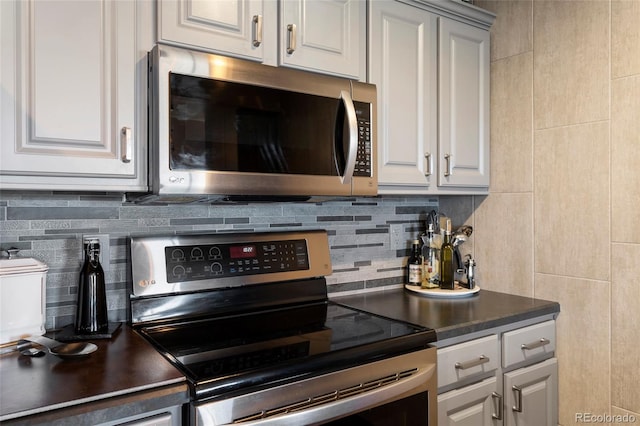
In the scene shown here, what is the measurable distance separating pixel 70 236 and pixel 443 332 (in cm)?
122

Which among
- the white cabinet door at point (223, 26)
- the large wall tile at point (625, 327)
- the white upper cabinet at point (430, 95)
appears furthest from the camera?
the white upper cabinet at point (430, 95)

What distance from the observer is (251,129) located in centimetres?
140

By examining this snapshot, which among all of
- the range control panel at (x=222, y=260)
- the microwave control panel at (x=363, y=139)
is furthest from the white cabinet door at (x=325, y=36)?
the range control panel at (x=222, y=260)

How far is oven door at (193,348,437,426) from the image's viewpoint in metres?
1.07

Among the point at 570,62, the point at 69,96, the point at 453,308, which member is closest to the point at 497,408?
the point at 453,308

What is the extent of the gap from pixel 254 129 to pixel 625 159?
1.33 m

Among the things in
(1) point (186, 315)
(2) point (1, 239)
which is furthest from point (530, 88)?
(2) point (1, 239)

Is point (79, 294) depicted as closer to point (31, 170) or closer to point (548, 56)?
point (31, 170)

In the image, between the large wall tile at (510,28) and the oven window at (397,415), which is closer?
the oven window at (397,415)

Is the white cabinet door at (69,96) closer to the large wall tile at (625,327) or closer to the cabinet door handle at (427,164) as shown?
the cabinet door handle at (427,164)

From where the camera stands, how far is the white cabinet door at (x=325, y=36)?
4.99 feet

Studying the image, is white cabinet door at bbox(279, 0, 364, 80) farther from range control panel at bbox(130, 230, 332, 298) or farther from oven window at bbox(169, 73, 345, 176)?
range control panel at bbox(130, 230, 332, 298)

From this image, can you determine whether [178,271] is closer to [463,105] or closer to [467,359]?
[467,359]

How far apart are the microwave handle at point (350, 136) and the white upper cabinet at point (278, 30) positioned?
0.14 m
